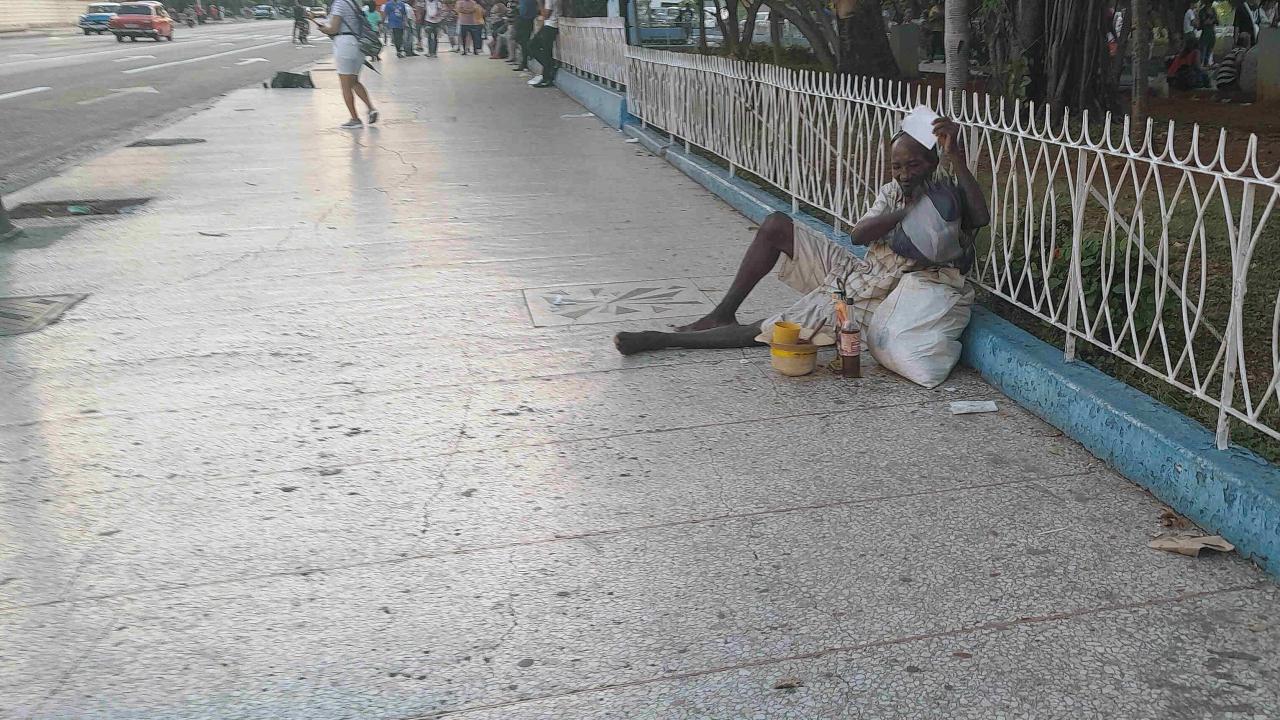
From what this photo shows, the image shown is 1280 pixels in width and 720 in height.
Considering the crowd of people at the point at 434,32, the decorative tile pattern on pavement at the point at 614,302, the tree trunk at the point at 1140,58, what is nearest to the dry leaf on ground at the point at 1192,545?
the decorative tile pattern on pavement at the point at 614,302

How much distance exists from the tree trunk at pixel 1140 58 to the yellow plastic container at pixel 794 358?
6.06 metres

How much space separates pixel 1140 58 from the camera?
33.4 ft

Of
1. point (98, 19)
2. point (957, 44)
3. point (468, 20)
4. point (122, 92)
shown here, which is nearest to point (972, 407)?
point (957, 44)

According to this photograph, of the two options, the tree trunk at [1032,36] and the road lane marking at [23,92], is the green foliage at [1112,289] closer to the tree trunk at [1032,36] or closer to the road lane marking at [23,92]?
the tree trunk at [1032,36]

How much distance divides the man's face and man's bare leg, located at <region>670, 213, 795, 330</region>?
2.64 feet

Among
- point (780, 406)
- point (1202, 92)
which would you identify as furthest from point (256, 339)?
point (1202, 92)

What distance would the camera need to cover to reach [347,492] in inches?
153

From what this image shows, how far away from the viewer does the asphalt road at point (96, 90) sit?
13.1 meters

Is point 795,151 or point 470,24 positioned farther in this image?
point 470,24

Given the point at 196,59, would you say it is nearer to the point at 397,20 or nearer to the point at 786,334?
the point at 397,20

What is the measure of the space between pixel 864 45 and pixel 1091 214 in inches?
274

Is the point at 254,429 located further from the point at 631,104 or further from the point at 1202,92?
the point at 1202,92

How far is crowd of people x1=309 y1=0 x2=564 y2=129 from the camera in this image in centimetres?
1322

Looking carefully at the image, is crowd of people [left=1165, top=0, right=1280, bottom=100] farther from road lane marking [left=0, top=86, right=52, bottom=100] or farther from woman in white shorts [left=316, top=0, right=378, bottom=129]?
road lane marking [left=0, top=86, right=52, bottom=100]
